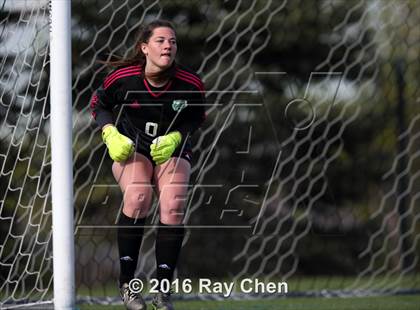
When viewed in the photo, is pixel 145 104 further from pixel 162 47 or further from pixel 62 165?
pixel 62 165

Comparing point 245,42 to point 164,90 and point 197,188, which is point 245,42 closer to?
point 197,188

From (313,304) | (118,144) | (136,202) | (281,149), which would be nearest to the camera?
(118,144)

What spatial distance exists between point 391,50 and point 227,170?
3.36 feet

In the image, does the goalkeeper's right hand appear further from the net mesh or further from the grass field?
the net mesh

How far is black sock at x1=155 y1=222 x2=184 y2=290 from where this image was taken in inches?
103

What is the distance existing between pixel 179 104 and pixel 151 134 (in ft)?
0.43

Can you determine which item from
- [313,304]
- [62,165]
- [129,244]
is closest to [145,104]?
[129,244]

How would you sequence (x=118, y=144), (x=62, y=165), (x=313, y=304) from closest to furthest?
(x=62, y=165) < (x=118, y=144) < (x=313, y=304)

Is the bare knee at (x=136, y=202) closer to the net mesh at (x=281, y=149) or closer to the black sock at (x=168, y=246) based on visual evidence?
the black sock at (x=168, y=246)

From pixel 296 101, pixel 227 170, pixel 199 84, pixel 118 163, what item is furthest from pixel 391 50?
pixel 118 163

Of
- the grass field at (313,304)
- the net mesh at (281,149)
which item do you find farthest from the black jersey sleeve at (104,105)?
the net mesh at (281,149)

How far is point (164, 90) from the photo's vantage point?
2.71 m

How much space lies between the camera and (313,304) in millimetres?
3268

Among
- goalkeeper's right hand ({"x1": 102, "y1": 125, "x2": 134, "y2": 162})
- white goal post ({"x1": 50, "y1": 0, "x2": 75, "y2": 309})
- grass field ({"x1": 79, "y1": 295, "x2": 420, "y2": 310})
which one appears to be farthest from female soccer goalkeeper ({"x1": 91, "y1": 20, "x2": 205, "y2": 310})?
grass field ({"x1": 79, "y1": 295, "x2": 420, "y2": 310})
